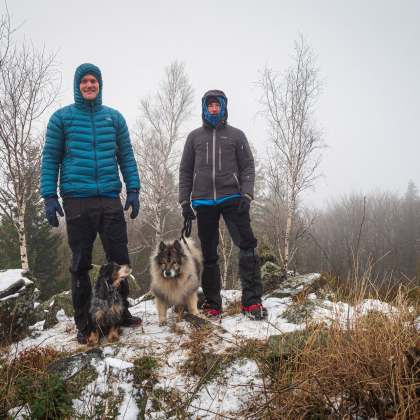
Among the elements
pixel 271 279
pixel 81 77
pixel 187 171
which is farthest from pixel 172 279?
pixel 271 279

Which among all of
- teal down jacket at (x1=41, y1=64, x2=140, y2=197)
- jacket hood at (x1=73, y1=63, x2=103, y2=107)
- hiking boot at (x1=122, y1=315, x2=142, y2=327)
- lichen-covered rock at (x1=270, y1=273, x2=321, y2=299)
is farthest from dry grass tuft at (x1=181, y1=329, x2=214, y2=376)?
jacket hood at (x1=73, y1=63, x2=103, y2=107)

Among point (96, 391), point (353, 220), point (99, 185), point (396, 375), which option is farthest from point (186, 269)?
point (353, 220)

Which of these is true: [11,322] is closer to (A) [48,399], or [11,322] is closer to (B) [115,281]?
(B) [115,281]

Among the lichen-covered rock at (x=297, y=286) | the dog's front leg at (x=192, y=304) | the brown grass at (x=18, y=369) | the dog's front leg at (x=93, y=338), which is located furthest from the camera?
the lichen-covered rock at (x=297, y=286)

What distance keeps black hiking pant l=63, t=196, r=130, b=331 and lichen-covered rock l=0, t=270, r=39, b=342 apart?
2.70ft

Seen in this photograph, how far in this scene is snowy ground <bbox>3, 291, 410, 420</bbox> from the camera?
178 centimetres

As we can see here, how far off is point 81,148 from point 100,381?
2.28m

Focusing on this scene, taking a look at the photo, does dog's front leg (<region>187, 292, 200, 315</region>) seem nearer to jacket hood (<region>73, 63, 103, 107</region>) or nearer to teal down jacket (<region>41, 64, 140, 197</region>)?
teal down jacket (<region>41, 64, 140, 197</region>)

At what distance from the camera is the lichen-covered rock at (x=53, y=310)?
3.77 m

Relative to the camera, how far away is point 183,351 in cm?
242

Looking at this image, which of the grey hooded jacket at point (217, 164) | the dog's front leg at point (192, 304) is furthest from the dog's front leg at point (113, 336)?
the grey hooded jacket at point (217, 164)

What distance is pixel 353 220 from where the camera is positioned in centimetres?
2547

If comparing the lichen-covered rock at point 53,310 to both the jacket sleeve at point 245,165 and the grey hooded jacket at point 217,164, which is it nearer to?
the grey hooded jacket at point 217,164

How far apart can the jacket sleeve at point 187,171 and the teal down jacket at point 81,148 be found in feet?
2.73
